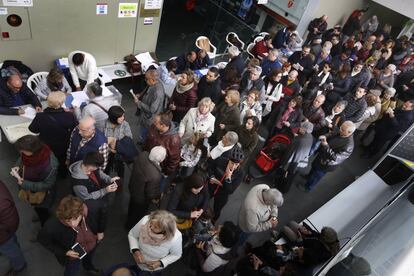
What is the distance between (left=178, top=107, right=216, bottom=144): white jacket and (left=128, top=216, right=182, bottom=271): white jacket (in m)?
1.77

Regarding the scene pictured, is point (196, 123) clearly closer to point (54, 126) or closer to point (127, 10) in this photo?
point (54, 126)

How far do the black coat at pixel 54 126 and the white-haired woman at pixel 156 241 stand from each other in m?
1.57

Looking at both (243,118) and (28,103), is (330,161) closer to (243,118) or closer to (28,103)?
(243,118)

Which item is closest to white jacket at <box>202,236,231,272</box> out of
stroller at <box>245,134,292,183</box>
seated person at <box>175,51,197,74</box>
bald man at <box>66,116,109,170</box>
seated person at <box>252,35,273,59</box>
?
bald man at <box>66,116,109,170</box>

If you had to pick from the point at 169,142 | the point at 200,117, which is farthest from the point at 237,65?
the point at 169,142

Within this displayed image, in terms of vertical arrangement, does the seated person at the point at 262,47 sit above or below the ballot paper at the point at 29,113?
above

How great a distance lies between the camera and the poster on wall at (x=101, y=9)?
5.16 meters

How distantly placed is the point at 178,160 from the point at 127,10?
10.8 feet

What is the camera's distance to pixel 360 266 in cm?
218

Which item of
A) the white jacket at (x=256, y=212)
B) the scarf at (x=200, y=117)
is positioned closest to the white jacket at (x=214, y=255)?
the white jacket at (x=256, y=212)

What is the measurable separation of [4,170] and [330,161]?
4.82 metres

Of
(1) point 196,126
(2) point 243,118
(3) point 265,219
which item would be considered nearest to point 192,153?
(1) point 196,126

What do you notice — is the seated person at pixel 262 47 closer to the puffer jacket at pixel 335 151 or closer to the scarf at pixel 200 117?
the puffer jacket at pixel 335 151

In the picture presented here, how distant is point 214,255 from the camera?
9.96 feet
